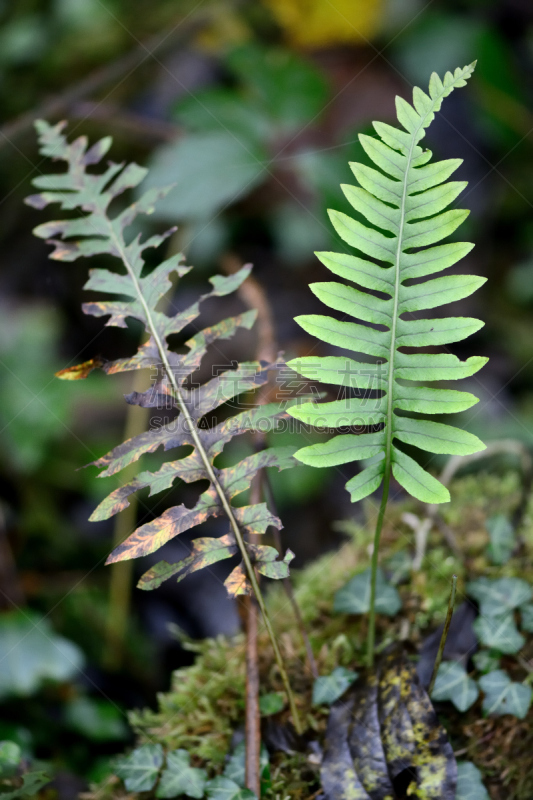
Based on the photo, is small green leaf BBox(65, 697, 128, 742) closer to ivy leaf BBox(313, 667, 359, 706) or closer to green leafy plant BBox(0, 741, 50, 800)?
green leafy plant BBox(0, 741, 50, 800)

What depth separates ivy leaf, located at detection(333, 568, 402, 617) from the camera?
4.27 ft

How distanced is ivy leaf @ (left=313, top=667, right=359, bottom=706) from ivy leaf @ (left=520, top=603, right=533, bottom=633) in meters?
0.38

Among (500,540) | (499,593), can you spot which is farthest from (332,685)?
(500,540)

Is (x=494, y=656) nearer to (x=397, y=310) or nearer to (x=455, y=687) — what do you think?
(x=455, y=687)

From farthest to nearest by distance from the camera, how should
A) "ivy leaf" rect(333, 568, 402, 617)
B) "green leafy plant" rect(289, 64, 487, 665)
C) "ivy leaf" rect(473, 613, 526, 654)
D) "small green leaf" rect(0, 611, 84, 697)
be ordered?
"small green leaf" rect(0, 611, 84, 697) < "ivy leaf" rect(333, 568, 402, 617) < "ivy leaf" rect(473, 613, 526, 654) < "green leafy plant" rect(289, 64, 487, 665)

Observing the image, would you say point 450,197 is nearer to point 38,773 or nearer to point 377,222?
point 377,222

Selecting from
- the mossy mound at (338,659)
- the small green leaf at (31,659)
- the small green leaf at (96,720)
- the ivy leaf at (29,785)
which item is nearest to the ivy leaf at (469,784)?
the mossy mound at (338,659)

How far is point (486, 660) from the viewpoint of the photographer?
1.19 metres

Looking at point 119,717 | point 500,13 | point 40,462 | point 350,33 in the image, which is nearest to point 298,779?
point 119,717

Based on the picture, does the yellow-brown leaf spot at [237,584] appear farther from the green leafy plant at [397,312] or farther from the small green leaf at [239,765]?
the small green leaf at [239,765]

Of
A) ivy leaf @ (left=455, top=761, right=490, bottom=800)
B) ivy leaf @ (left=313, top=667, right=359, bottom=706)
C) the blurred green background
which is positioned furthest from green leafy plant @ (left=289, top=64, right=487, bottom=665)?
the blurred green background

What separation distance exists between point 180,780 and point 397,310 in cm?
103

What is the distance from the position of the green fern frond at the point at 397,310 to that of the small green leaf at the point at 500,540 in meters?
0.53

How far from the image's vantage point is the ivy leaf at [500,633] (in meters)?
1.19
